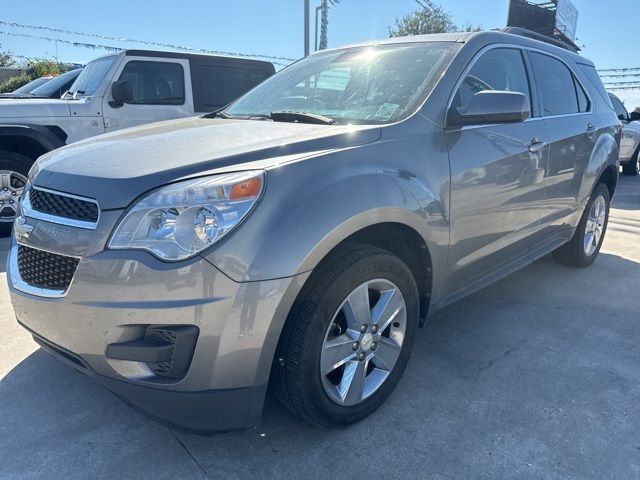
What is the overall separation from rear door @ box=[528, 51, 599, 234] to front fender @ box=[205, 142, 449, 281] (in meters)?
1.61

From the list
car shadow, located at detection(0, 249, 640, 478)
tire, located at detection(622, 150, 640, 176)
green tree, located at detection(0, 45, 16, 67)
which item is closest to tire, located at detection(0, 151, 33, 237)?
car shadow, located at detection(0, 249, 640, 478)

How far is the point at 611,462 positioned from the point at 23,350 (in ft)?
10.1

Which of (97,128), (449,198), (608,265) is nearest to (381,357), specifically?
(449,198)

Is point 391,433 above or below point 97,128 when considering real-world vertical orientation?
below

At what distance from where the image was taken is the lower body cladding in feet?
5.58

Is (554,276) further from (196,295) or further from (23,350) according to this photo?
(23,350)

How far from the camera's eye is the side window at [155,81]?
6.10m

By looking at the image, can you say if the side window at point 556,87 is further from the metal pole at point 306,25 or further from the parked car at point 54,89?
the metal pole at point 306,25

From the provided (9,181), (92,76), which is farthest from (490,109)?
(92,76)

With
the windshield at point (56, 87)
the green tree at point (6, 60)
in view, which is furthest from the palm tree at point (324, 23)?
the green tree at point (6, 60)

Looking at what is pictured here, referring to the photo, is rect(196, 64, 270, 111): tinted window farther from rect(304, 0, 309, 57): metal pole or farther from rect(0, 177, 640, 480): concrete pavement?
rect(304, 0, 309, 57): metal pole

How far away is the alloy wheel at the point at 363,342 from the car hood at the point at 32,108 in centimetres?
483

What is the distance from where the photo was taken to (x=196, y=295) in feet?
5.57

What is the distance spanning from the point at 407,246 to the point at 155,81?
16.2 ft
